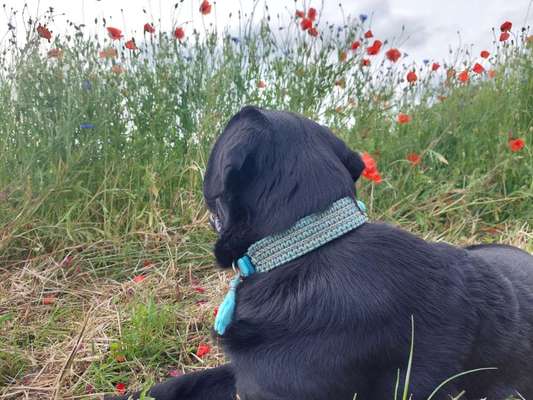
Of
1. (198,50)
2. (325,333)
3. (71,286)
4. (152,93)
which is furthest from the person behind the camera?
(198,50)

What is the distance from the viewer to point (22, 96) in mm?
4035

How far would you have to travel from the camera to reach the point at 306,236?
5.66 feet

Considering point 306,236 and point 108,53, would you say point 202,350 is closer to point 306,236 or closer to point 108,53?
point 306,236

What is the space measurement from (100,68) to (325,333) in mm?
3422

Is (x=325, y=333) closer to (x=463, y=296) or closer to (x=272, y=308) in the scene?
(x=272, y=308)

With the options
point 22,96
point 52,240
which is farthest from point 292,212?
point 22,96

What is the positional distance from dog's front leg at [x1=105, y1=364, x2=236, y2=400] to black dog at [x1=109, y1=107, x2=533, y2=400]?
19.7 inches

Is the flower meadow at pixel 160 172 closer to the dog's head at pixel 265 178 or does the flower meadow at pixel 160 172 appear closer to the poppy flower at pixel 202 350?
the poppy flower at pixel 202 350

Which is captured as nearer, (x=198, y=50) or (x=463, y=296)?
(x=463, y=296)

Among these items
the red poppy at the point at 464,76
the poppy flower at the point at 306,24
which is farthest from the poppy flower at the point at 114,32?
the red poppy at the point at 464,76

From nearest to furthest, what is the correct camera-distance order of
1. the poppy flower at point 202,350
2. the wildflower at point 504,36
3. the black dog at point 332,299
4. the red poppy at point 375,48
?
the black dog at point 332,299 < the poppy flower at point 202,350 < the red poppy at point 375,48 < the wildflower at point 504,36

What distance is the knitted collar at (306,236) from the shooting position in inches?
68.0

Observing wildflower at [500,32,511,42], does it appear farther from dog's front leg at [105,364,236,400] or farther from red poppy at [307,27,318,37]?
dog's front leg at [105,364,236,400]

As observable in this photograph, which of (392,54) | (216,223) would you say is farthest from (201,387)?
(392,54)
